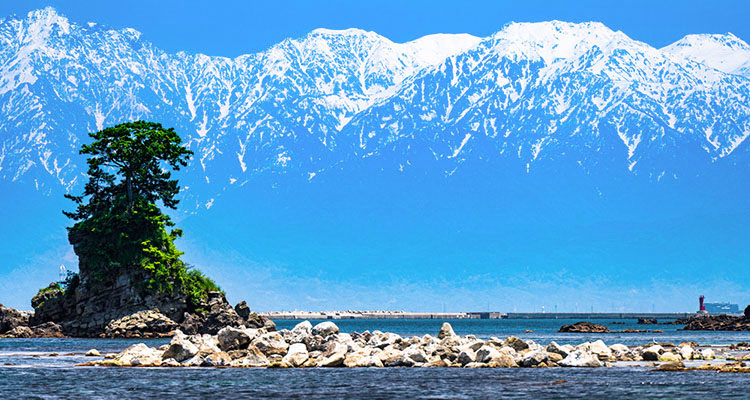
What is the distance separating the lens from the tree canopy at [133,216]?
107375 mm

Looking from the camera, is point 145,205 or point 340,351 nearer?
point 340,351

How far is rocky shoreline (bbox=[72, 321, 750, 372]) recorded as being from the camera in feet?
179

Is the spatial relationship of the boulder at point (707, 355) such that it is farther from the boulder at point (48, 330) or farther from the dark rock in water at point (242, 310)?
the boulder at point (48, 330)

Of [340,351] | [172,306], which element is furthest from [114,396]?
[172,306]

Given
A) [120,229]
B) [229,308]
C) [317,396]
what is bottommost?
[317,396]

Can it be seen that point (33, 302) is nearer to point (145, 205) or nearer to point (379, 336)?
point (145, 205)

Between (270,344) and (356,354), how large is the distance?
20.3ft

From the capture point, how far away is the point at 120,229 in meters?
108

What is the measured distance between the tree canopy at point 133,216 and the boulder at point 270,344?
49180 millimetres

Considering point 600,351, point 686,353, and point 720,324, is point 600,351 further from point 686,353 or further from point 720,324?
point 720,324

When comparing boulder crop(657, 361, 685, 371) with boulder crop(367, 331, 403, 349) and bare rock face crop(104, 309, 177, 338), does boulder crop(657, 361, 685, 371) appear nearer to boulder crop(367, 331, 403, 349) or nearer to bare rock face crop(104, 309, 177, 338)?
boulder crop(367, 331, 403, 349)

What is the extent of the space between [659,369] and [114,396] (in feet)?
90.7

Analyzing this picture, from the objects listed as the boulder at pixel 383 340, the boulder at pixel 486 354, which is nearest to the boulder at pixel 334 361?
the boulder at pixel 383 340

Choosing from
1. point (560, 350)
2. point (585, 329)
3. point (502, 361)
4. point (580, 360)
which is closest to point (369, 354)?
point (502, 361)
